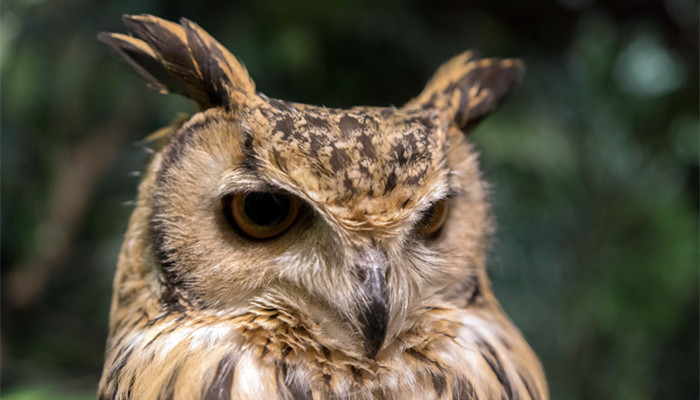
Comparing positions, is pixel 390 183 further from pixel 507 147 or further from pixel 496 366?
pixel 507 147

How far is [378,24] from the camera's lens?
1.92 m

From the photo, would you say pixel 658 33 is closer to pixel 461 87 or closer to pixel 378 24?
pixel 378 24

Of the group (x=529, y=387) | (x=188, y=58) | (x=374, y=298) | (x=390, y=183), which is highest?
(x=188, y=58)

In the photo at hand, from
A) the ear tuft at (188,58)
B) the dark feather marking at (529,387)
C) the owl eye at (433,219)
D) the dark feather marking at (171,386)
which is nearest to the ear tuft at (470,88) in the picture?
the owl eye at (433,219)

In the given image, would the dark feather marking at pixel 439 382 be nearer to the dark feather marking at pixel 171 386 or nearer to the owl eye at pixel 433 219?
the owl eye at pixel 433 219

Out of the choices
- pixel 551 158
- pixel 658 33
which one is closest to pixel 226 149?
pixel 551 158

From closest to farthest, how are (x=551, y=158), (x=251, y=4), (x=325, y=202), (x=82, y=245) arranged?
(x=325, y=202)
(x=251, y=4)
(x=551, y=158)
(x=82, y=245)

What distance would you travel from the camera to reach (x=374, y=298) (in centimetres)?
60

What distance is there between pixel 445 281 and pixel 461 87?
1.12 ft

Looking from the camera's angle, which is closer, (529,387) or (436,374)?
(436,374)

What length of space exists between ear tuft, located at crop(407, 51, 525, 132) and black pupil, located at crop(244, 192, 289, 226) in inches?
13.0

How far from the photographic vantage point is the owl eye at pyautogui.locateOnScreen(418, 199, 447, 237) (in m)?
0.69

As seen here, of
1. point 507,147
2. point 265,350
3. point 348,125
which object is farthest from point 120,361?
point 507,147

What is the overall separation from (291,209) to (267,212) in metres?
0.03
